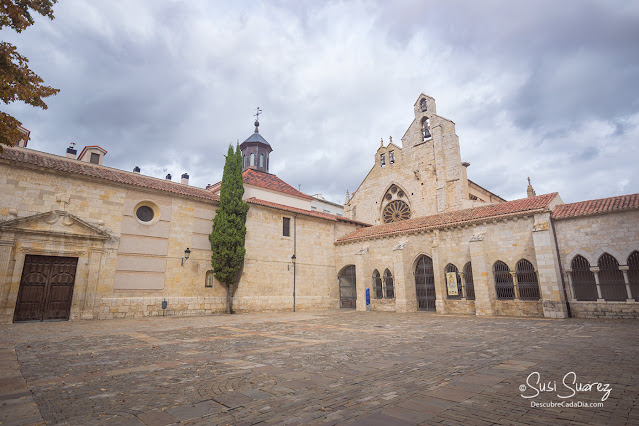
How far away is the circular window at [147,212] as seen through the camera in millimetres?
16406

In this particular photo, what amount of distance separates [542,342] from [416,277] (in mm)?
11868

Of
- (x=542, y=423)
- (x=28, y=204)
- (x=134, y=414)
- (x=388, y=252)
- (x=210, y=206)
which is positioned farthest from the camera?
(x=388, y=252)

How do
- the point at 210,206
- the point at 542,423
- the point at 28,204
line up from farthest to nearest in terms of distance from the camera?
the point at 210,206 → the point at 28,204 → the point at 542,423

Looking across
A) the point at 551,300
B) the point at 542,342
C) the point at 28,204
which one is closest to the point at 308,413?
the point at 542,342

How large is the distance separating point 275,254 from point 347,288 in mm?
6667

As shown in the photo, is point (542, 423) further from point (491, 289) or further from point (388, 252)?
point (388, 252)

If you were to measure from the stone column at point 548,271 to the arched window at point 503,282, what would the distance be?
4.26ft

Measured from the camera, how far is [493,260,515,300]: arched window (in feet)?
50.7

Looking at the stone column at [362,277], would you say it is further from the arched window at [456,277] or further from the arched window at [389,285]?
the arched window at [456,277]

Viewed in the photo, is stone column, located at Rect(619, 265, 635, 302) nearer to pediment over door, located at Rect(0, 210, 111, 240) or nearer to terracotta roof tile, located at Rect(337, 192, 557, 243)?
terracotta roof tile, located at Rect(337, 192, 557, 243)

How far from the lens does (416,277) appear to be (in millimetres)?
19266

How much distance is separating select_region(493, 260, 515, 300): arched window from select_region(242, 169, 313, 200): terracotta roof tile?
1546cm

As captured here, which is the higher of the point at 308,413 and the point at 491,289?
the point at 491,289

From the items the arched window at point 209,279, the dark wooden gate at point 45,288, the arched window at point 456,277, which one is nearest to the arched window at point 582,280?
the arched window at point 456,277
